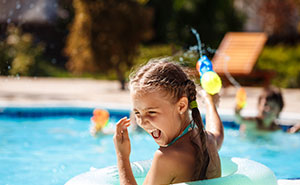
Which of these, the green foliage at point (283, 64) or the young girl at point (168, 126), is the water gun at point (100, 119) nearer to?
the young girl at point (168, 126)

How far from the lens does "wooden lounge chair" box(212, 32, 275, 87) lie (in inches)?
389

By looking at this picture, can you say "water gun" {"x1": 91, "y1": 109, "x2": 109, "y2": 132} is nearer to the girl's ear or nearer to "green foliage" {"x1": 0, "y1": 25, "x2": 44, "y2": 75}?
the girl's ear

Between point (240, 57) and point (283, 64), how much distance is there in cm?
319

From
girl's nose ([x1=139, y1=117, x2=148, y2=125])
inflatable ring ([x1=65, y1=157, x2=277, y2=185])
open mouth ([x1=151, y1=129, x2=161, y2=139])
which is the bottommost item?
inflatable ring ([x1=65, y1=157, x2=277, y2=185])

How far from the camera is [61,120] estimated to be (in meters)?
7.24

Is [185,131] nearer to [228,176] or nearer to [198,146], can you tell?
[198,146]

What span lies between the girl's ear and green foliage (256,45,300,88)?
35.8 ft

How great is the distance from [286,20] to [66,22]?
1070cm

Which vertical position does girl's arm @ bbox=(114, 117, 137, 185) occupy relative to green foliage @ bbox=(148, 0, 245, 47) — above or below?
above

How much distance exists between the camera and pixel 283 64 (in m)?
13.0

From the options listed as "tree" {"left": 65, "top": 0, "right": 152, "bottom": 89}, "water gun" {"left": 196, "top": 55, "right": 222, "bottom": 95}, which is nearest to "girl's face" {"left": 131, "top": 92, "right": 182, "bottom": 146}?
"water gun" {"left": 196, "top": 55, "right": 222, "bottom": 95}

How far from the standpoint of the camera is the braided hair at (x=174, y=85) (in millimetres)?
1883

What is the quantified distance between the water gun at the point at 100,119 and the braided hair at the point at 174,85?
10.9 feet

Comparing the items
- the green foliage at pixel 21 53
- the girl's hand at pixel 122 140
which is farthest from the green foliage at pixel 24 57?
the girl's hand at pixel 122 140
